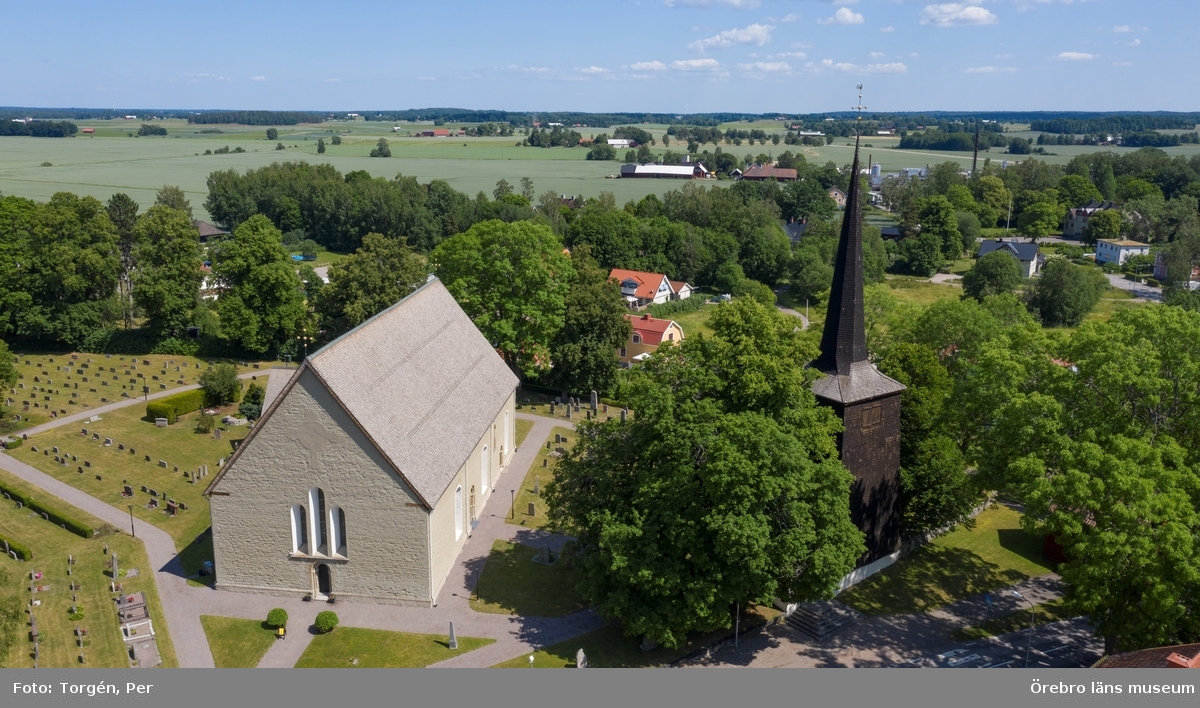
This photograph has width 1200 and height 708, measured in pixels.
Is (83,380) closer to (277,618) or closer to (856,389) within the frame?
(277,618)

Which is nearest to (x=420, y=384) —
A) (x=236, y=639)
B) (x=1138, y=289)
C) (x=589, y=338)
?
(x=236, y=639)

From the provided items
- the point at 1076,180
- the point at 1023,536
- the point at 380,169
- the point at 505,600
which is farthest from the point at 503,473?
the point at 380,169

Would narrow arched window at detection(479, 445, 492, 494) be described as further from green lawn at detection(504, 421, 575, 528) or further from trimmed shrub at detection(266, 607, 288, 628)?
trimmed shrub at detection(266, 607, 288, 628)

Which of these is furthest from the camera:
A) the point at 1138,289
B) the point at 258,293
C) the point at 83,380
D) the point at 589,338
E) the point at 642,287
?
the point at 1138,289

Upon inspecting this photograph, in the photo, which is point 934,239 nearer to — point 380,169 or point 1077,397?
point 1077,397

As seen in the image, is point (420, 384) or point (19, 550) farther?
point (19, 550)

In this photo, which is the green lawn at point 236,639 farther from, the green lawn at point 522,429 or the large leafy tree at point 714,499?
the green lawn at point 522,429
